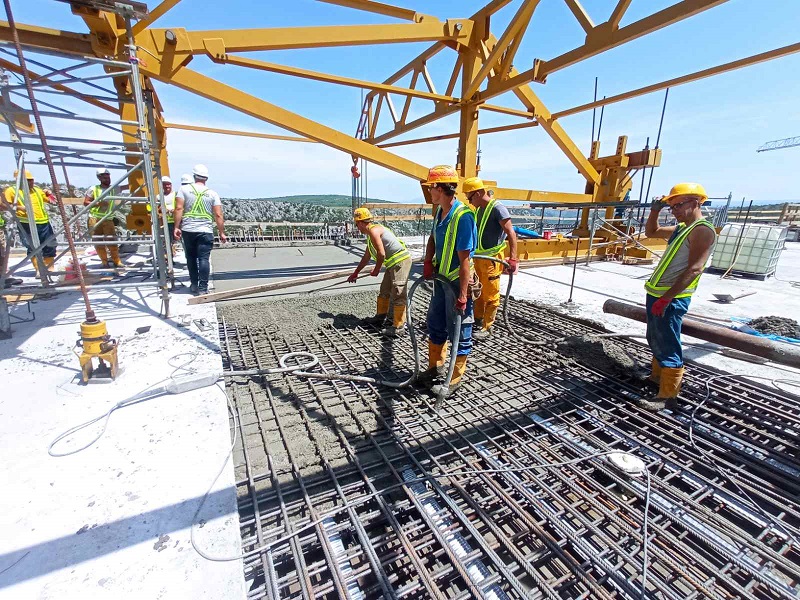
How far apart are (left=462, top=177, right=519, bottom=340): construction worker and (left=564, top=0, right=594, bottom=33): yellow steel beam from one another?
2.83 meters

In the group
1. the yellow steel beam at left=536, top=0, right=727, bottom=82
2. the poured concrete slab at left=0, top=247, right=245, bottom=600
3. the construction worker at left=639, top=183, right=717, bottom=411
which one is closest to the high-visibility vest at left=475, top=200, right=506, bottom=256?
the construction worker at left=639, top=183, right=717, bottom=411

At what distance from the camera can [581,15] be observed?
5043mm

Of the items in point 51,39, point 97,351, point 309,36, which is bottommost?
point 97,351

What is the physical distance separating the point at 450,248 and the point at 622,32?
406 cm

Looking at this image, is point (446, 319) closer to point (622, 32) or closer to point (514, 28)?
point (622, 32)

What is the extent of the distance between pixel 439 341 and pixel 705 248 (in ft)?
7.12

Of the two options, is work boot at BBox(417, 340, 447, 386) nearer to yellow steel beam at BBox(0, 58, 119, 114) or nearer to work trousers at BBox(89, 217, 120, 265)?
yellow steel beam at BBox(0, 58, 119, 114)

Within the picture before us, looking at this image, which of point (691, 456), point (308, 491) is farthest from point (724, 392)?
point (308, 491)

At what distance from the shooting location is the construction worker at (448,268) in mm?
2910

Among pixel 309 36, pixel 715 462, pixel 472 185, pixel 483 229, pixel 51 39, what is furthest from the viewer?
pixel 309 36

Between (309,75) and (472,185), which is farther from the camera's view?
(309,75)

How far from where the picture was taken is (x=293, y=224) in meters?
14.4

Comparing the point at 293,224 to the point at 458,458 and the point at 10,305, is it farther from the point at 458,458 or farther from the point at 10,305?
the point at 458,458

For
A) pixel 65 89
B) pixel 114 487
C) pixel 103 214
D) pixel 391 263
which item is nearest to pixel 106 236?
pixel 103 214
